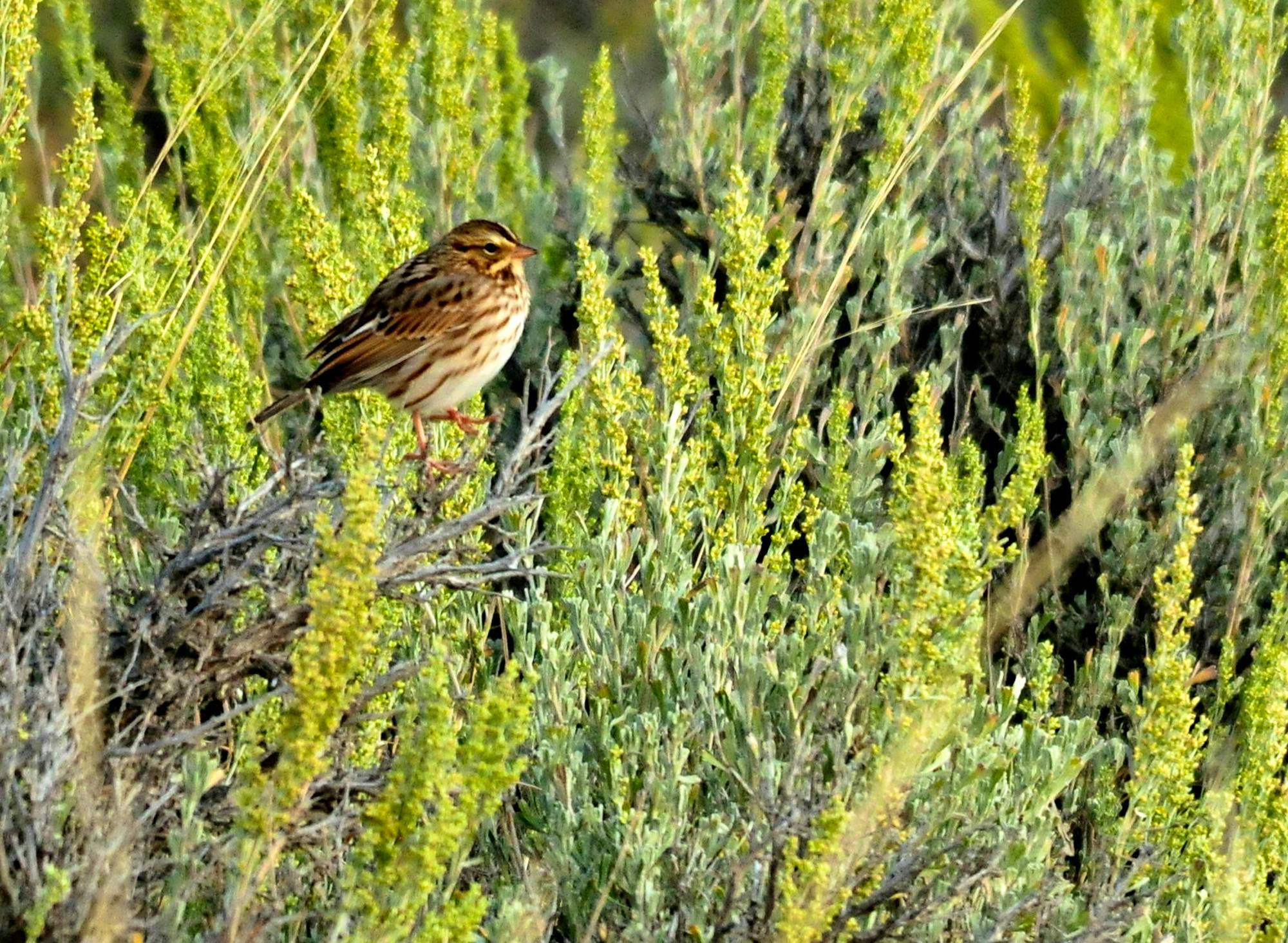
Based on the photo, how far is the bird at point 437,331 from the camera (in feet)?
15.9

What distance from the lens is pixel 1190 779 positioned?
11.5ft

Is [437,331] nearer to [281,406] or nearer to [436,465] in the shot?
[281,406]

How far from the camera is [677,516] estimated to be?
400cm

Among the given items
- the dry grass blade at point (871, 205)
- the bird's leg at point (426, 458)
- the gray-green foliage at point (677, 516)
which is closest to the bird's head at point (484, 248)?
the gray-green foliage at point (677, 516)

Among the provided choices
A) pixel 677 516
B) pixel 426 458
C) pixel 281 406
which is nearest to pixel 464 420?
pixel 281 406

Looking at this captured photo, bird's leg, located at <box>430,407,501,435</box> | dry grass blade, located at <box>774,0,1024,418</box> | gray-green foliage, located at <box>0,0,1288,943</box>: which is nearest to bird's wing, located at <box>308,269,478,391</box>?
gray-green foliage, located at <box>0,0,1288,943</box>

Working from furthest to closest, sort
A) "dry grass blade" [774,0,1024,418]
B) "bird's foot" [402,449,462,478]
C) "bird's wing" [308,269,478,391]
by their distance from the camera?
"bird's wing" [308,269,478,391] < "dry grass blade" [774,0,1024,418] < "bird's foot" [402,449,462,478]

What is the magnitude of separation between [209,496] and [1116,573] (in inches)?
99.9

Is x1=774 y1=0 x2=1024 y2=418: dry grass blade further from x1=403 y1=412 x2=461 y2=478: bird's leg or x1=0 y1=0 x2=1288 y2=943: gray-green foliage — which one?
x1=403 y1=412 x2=461 y2=478: bird's leg

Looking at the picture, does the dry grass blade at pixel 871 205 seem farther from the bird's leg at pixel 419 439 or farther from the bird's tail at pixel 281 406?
the bird's tail at pixel 281 406

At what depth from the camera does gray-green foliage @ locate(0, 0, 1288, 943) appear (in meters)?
2.92

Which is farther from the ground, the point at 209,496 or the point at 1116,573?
the point at 209,496

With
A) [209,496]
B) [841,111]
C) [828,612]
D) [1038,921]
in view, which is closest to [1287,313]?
[841,111]

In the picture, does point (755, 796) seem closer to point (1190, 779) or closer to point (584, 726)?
point (584, 726)
